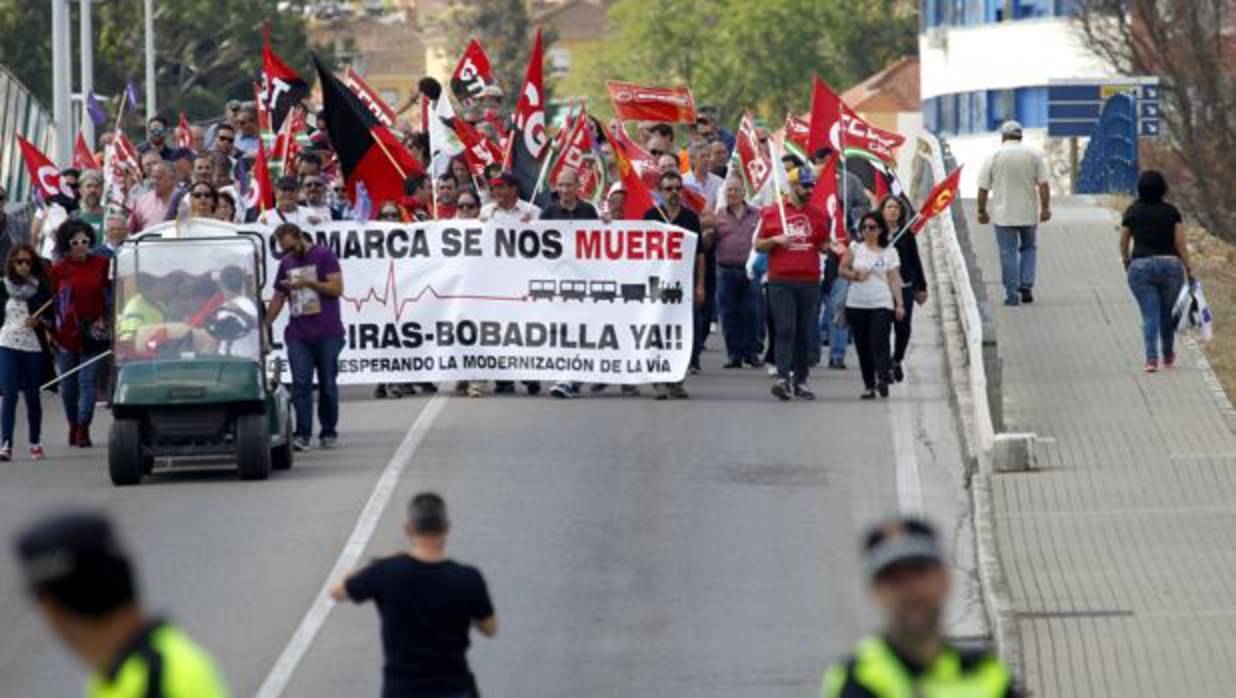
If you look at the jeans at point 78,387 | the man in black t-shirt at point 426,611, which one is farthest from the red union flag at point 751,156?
the man in black t-shirt at point 426,611

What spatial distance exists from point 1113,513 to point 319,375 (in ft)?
19.8

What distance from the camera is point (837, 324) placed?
2562 cm

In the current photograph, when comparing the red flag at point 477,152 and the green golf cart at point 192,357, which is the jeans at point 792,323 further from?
the green golf cart at point 192,357

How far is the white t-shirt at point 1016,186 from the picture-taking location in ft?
90.7

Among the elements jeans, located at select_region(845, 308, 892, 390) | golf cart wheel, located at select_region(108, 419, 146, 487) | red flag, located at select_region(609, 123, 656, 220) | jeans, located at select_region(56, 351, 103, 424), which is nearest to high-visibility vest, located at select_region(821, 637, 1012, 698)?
golf cart wheel, located at select_region(108, 419, 146, 487)

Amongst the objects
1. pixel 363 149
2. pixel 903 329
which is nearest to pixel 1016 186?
pixel 903 329

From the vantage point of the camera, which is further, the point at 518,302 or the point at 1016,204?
the point at 1016,204

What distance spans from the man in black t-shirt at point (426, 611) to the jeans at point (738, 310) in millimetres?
15743

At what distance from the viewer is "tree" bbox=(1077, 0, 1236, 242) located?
43.3 metres

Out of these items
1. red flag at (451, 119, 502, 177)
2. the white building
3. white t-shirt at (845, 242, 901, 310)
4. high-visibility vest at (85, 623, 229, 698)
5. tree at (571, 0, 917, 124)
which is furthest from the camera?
tree at (571, 0, 917, 124)

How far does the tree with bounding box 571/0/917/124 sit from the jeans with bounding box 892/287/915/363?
89.4 meters

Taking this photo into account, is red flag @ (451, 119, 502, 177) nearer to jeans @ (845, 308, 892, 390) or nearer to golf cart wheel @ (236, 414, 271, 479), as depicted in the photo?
jeans @ (845, 308, 892, 390)

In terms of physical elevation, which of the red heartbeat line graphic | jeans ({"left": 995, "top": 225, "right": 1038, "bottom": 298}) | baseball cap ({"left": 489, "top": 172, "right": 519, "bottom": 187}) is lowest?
the red heartbeat line graphic

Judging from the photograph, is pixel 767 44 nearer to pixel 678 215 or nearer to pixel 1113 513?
pixel 678 215
